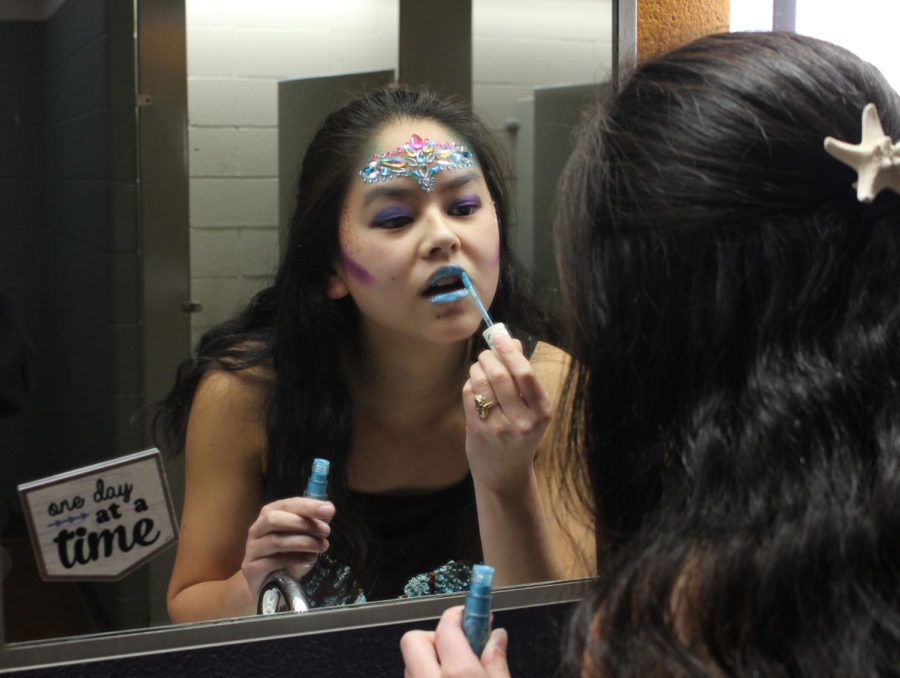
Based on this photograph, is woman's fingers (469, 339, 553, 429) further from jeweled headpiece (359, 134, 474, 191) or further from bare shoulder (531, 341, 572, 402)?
jeweled headpiece (359, 134, 474, 191)

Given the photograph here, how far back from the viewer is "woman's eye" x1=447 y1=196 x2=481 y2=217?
79 cm

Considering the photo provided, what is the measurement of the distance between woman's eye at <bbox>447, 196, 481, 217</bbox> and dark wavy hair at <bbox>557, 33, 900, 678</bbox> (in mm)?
221

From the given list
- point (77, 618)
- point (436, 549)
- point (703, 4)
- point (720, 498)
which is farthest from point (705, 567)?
point (703, 4)

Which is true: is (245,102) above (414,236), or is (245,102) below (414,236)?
above

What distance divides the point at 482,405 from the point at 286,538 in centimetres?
19

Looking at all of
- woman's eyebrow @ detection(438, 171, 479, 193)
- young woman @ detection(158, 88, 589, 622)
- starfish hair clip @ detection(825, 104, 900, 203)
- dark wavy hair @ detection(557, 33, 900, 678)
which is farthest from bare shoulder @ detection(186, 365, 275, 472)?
starfish hair clip @ detection(825, 104, 900, 203)

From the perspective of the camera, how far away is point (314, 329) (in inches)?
31.4

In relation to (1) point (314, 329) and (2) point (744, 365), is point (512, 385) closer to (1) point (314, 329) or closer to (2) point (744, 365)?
(1) point (314, 329)

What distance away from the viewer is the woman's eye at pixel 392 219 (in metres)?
0.77

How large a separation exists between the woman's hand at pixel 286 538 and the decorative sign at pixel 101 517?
65 mm

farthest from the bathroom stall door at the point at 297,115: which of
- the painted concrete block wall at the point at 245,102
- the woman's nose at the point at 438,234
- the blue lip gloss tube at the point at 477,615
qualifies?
the blue lip gloss tube at the point at 477,615

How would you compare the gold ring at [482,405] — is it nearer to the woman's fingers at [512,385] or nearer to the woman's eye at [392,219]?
the woman's fingers at [512,385]

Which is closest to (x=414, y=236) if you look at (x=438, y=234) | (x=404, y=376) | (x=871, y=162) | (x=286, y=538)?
(x=438, y=234)

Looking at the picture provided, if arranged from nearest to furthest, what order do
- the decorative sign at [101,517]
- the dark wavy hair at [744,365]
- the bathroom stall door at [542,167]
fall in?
the dark wavy hair at [744,365]
the decorative sign at [101,517]
the bathroom stall door at [542,167]
